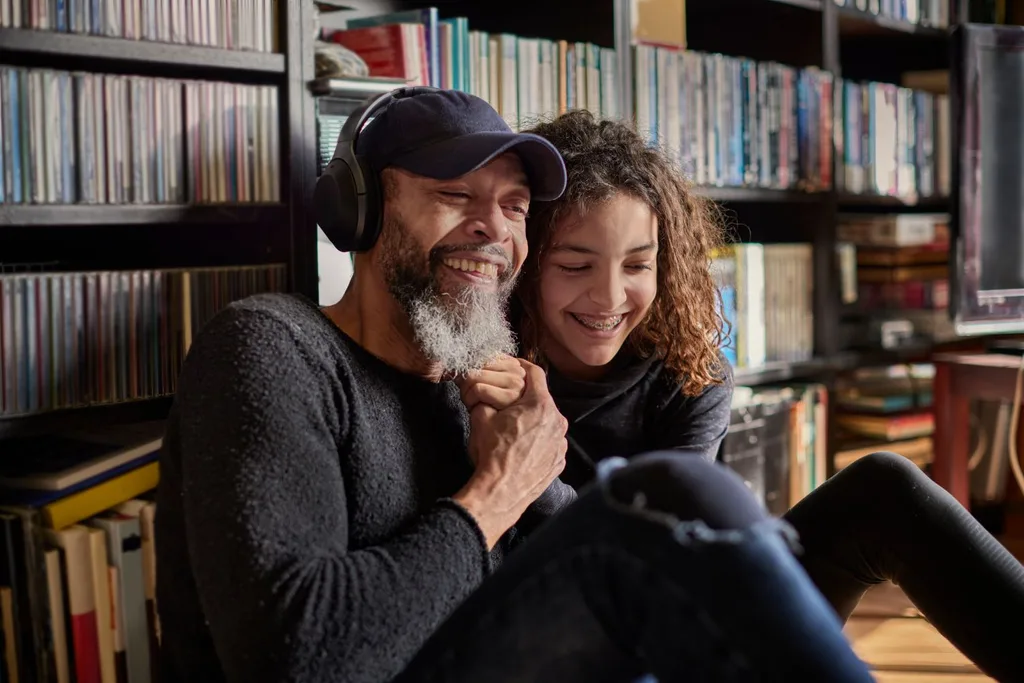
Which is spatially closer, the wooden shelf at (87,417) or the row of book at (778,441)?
the wooden shelf at (87,417)

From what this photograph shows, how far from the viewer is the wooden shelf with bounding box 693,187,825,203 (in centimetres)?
216

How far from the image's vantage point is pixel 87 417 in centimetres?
136

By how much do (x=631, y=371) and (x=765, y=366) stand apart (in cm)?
89

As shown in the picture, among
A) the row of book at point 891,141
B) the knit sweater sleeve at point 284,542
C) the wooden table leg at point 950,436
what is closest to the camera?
the knit sweater sleeve at point 284,542

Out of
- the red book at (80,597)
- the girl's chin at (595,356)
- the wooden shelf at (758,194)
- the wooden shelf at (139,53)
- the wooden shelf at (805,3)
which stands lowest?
the red book at (80,597)

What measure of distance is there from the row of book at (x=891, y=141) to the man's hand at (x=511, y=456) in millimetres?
1490

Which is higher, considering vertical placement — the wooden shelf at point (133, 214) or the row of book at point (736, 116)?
the row of book at point (736, 116)

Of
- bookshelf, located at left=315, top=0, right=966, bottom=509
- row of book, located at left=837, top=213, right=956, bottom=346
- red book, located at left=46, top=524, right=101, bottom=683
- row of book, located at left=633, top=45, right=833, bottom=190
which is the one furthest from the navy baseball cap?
row of book, located at left=837, top=213, right=956, bottom=346

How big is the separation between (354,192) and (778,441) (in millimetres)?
1336

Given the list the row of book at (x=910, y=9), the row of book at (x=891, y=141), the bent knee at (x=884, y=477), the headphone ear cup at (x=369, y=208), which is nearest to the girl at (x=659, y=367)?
the bent knee at (x=884, y=477)

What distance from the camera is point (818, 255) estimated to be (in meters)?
2.40

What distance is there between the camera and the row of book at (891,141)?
7.98ft

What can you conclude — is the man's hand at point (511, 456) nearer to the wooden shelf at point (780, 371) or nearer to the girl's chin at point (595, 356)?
the girl's chin at point (595, 356)

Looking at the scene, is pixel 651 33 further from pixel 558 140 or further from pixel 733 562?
pixel 733 562
